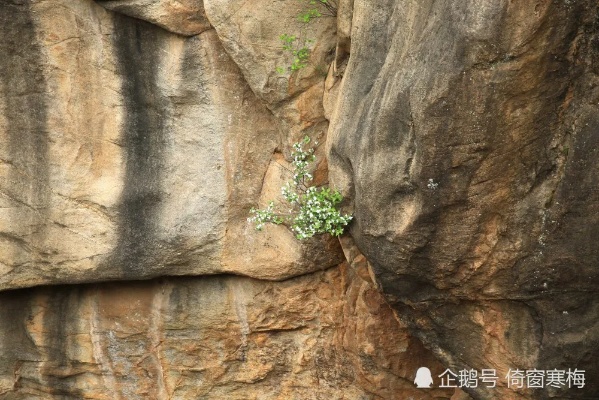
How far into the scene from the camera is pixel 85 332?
28.0ft

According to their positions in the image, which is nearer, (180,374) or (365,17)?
(365,17)

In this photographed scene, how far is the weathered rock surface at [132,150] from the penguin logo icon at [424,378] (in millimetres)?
1158

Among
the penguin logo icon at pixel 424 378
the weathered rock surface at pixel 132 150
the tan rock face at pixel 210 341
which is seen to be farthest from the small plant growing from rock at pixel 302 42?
the penguin logo icon at pixel 424 378

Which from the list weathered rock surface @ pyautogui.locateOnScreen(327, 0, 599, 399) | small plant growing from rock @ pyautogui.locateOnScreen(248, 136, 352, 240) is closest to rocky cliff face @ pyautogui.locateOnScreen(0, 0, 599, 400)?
weathered rock surface @ pyautogui.locateOnScreen(327, 0, 599, 399)

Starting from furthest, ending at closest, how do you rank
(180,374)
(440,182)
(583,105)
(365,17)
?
1. (180,374)
2. (365,17)
3. (440,182)
4. (583,105)

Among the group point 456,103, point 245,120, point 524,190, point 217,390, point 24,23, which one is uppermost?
point 24,23

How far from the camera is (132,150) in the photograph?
773cm

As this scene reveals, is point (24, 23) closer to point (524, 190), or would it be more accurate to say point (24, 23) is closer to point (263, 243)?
point (263, 243)

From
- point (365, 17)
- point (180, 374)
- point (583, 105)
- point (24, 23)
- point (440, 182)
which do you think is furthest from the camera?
point (180, 374)

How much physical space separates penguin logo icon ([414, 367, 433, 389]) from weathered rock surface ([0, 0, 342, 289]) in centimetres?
116

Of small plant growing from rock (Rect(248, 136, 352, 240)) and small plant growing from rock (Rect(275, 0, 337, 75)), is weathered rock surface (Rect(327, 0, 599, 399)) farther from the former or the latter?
small plant growing from rock (Rect(275, 0, 337, 75))

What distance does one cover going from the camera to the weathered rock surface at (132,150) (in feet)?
24.8

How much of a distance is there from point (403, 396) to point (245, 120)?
8.52ft

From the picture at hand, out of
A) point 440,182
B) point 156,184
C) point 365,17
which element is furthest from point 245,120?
point 440,182
